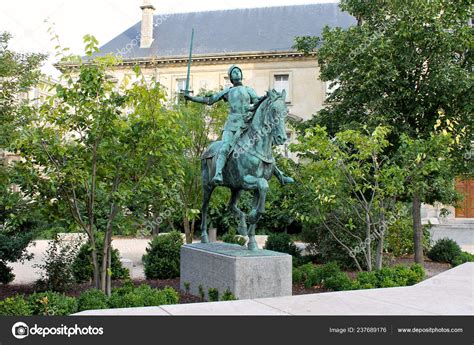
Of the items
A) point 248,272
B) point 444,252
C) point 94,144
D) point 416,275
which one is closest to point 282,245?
point 444,252

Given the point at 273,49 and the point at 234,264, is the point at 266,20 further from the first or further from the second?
the point at 234,264

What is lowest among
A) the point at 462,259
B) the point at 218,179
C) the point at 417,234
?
the point at 462,259

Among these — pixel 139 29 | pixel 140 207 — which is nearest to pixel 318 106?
pixel 139 29

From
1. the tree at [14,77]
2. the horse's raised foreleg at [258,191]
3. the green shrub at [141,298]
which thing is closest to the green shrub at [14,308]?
the green shrub at [141,298]

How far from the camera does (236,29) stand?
40031 millimetres

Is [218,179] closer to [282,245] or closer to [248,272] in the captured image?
[248,272]

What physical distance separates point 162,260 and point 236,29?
97.9ft

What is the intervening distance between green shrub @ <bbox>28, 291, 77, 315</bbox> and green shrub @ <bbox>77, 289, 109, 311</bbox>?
0.47ft

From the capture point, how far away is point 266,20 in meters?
40.1

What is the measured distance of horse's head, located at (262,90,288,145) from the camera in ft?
29.2

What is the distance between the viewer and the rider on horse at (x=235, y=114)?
9734mm

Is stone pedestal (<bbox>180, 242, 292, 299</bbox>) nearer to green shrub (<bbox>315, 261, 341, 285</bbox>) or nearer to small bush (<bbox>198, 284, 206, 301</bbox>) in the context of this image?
small bush (<bbox>198, 284, 206, 301</bbox>)

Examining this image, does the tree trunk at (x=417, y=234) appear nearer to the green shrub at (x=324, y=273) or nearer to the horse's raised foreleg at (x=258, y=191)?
the green shrub at (x=324, y=273)
